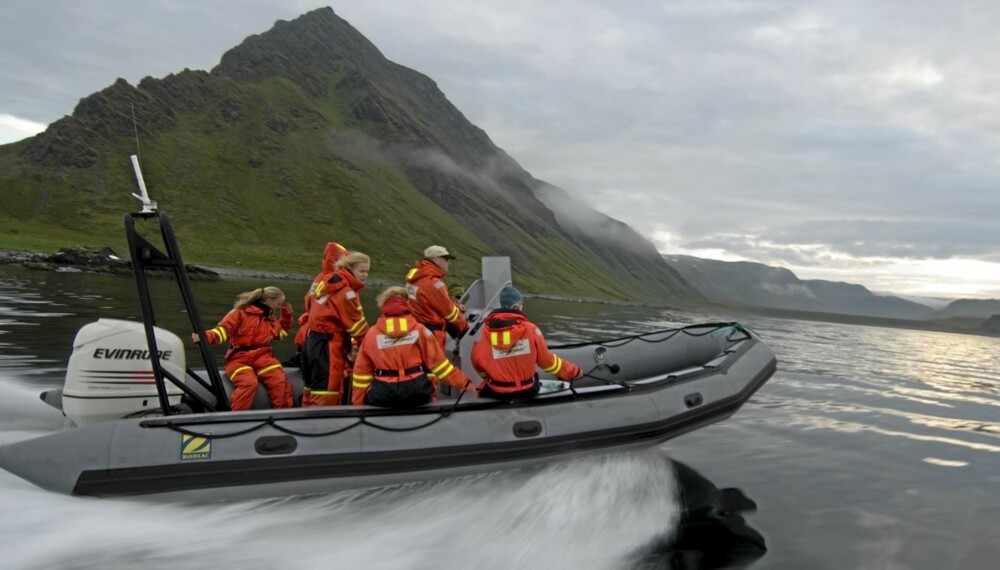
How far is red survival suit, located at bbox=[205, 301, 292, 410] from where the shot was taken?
19.2 ft

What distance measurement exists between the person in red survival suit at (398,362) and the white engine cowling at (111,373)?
69.7 inches

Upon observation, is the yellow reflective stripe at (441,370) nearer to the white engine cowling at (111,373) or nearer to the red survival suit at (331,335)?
the red survival suit at (331,335)

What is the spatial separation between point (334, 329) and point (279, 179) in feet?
315

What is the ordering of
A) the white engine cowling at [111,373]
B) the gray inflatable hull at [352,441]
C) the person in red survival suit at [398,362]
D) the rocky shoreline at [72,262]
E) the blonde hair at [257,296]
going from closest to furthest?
the gray inflatable hull at [352,441]
the white engine cowling at [111,373]
the person in red survival suit at [398,362]
the blonde hair at [257,296]
the rocky shoreline at [72,262]

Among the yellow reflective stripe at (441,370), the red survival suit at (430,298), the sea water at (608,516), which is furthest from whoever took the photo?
the red survival suit at (430,298)

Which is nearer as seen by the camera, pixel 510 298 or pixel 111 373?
pixel 111 373

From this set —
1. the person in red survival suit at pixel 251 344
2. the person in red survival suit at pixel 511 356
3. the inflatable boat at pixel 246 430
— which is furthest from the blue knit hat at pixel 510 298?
the person in red survival suit at pixel 251 344

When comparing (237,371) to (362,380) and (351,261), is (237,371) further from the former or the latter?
(351,261)

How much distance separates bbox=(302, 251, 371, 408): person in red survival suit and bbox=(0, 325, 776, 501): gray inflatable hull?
2.31 ft

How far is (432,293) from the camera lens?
20.2 ft

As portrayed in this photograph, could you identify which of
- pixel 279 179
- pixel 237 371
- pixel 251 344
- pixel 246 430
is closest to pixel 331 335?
pixel 251 344

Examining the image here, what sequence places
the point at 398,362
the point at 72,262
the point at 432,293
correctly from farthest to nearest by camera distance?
the point at 72,262
the point at 432,293
the point at 398,362

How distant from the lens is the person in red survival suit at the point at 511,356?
557cm

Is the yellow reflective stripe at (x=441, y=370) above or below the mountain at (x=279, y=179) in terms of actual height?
below
